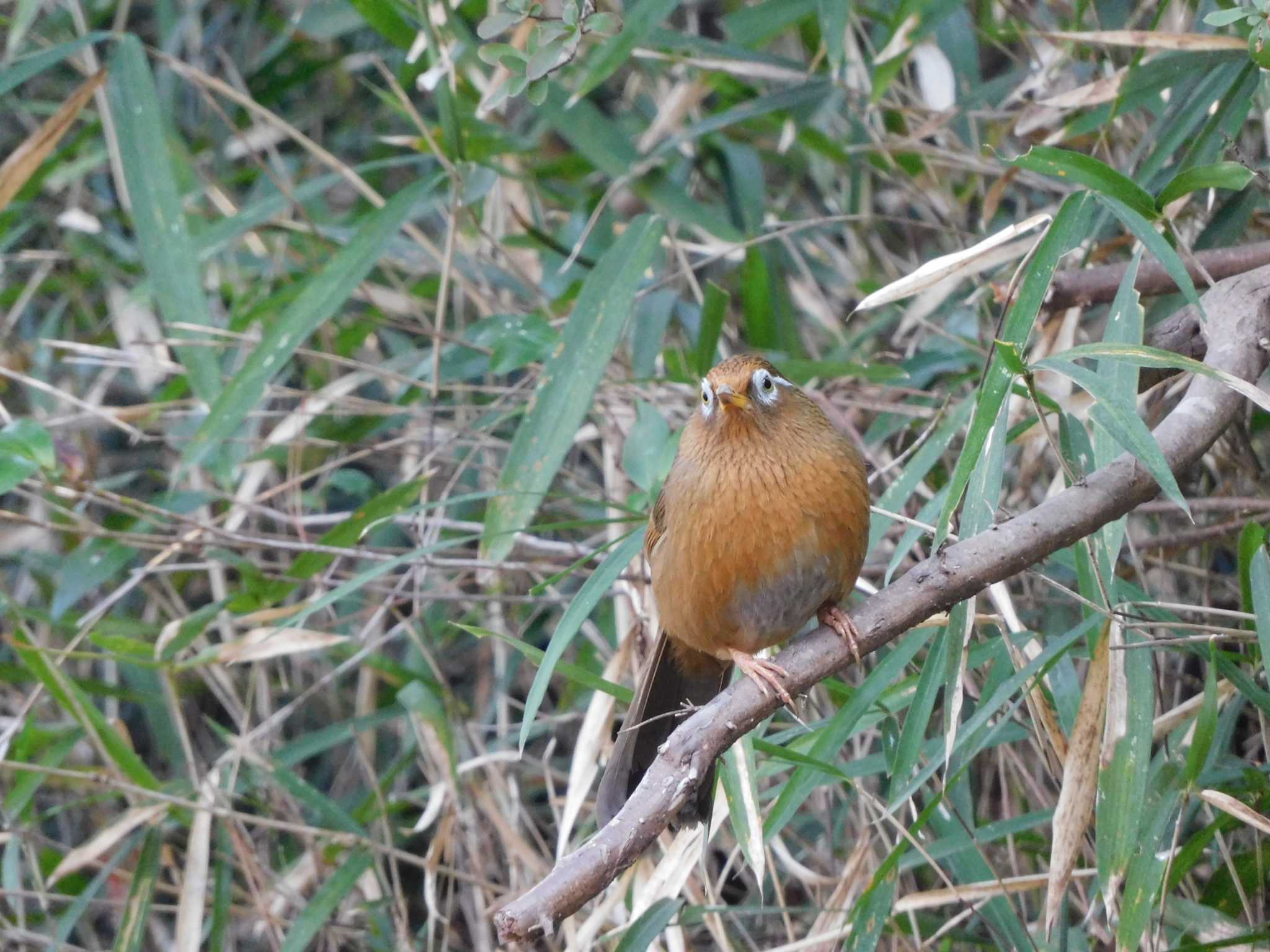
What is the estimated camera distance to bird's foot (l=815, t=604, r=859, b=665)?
224 centimetres

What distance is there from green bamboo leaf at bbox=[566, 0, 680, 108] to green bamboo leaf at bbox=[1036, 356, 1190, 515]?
1725 millimetres

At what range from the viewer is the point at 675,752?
1946 mm

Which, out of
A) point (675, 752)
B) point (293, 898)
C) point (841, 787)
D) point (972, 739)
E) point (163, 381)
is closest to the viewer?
point (675, 752)

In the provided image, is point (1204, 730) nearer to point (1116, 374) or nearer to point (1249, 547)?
point (1249, 547)

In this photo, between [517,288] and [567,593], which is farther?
[517,288]

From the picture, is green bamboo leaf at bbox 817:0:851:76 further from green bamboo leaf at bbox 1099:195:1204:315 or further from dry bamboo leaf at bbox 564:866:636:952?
dry bamboo leaf at bbox 564:866:636:952

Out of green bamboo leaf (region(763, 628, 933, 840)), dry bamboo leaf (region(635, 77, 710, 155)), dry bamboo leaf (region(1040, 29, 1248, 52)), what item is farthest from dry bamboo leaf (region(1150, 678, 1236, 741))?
Answer: dry bamboo leaf (region(635, 77, 710, 155))

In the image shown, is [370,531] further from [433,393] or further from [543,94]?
[543,94]

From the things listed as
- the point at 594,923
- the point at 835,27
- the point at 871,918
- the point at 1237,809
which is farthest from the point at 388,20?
the point at 1237,809

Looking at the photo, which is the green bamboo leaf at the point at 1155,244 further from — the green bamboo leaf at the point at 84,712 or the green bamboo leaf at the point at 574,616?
the green bamboo leaf at the point at 84,712

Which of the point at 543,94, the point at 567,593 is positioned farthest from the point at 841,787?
the point at 543,94

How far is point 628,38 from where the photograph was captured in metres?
3.51

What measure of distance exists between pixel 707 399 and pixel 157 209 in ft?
6.15

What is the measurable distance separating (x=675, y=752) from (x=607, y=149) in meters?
2.67
